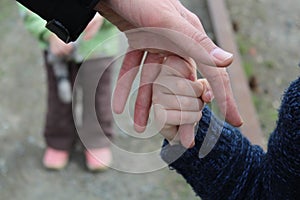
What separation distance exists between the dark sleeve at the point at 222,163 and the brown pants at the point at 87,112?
111 centimetres

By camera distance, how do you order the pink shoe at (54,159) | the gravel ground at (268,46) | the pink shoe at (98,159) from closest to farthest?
the pink shoe at (98,159) < the pink shoe at (54,159) < the gravel ground at (268,46)

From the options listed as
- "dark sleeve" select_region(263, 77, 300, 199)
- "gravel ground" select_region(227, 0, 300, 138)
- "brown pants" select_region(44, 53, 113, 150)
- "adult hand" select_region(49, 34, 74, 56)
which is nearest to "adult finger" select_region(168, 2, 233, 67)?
"dark sleeve" select_region(263, 77, 300, 199)

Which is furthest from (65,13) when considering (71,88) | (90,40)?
(71,88)

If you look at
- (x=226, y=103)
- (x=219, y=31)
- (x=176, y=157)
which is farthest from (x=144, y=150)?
(x=226, y=103)

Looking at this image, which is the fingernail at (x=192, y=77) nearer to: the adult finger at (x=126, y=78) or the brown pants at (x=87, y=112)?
the adult finger at (x=126, y=78)

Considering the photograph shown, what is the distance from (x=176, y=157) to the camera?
1172 millimetres

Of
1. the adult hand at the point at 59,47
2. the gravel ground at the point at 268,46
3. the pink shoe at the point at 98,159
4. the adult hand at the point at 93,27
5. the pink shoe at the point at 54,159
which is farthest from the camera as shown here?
the gravel ground at the point at 268,46

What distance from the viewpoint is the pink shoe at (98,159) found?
2.38m

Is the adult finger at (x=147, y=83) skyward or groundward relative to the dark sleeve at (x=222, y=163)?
skyward

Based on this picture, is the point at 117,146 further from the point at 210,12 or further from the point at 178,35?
the point at 178,35

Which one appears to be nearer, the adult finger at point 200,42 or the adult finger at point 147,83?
the adult finger at point 200,42

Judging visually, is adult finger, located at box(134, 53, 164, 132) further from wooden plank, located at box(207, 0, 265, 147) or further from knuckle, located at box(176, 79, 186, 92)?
wooden plank, located at box(207, 0, 265, 147)

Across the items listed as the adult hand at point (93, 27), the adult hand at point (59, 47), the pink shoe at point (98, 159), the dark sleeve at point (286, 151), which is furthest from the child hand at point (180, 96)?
the pink shoe at point (98, 159)

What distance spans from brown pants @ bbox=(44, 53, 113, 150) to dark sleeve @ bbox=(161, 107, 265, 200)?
111 centimetres
